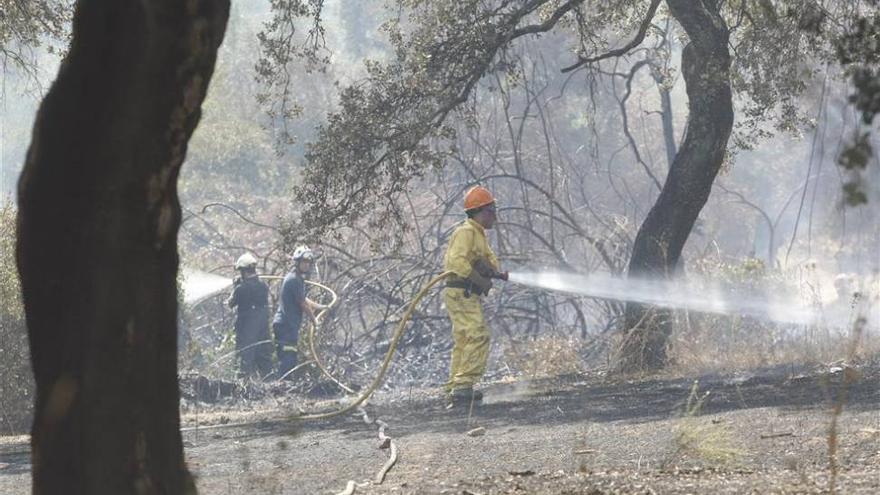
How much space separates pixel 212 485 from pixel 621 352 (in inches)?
281

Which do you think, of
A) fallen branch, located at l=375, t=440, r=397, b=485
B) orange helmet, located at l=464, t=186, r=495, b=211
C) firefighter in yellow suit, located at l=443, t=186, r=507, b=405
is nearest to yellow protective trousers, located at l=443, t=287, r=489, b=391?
firefighter in yellow suit, located at l=443, t=186, r=507, b=405

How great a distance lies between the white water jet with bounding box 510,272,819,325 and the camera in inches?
591

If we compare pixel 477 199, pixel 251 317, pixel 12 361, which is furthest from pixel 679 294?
pixel 12 361

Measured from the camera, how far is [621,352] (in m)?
14.6

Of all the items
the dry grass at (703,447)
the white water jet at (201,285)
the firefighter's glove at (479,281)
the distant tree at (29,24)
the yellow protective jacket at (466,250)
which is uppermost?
the distant tree at (29,24)

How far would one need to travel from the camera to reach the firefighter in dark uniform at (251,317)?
17.8 meters

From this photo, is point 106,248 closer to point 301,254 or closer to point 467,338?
point 467,338

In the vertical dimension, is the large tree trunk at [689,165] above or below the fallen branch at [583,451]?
above

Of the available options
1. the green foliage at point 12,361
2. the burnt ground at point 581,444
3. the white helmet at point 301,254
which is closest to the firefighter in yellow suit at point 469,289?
the burnt ground at point 581,444

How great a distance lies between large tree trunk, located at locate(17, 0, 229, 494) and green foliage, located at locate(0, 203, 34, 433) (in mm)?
10003

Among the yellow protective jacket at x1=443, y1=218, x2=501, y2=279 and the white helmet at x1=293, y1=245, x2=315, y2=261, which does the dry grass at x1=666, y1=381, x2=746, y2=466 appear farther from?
the white helmet at x1=293, y1=245, x2=315, y2=261

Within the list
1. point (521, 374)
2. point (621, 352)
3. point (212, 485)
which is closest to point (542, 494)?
point (212, 485)

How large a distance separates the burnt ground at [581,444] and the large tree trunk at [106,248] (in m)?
2.29

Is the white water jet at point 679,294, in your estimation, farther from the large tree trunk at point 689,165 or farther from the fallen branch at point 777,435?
the fallen branch at point 777,435
